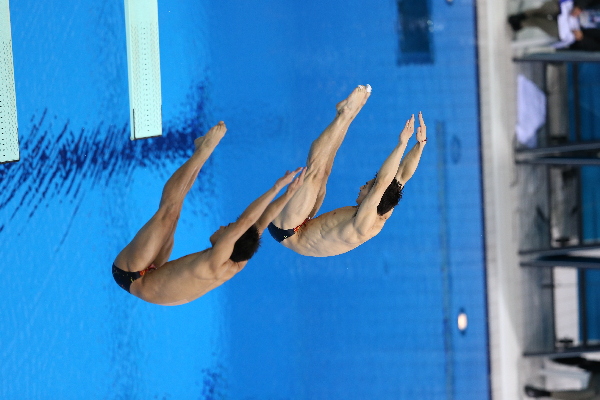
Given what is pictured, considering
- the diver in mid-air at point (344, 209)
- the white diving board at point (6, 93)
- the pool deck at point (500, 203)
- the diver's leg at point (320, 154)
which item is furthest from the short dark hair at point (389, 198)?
the white diving board at point (6, 93)

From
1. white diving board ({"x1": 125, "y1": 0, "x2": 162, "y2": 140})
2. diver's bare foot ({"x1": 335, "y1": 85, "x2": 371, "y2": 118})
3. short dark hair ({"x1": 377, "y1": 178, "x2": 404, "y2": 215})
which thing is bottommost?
short dark hair ({"x1": 377, "y1": 178, "x2": 404, "y2": 215})

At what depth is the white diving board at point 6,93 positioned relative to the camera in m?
4.48

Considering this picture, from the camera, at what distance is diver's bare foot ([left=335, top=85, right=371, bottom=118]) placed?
356 cm

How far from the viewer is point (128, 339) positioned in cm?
505

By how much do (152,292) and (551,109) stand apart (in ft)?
13.8

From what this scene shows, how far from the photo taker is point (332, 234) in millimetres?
3699

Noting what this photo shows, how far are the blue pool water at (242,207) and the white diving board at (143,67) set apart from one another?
0.08 meters

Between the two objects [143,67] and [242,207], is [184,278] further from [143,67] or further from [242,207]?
[143,67]

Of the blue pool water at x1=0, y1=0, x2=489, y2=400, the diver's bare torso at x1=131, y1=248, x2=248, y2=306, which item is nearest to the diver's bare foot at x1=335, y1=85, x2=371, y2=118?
the diver's bare torso at x1=131, y1=248, x2=248, y2=306

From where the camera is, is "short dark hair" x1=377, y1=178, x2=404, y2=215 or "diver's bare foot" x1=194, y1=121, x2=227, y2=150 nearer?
"diver's bare foot" x1=194, y1=121, x2=227, y2=150

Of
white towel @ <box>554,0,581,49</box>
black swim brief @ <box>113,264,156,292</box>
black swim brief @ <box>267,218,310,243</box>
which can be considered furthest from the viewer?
white towel @ <box>554,0,581,49</box>

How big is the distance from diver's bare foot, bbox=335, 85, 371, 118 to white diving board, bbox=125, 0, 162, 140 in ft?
6.83

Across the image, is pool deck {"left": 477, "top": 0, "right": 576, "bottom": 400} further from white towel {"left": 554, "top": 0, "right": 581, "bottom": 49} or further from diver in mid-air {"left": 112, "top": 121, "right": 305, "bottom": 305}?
diver in mid-air {"left": 112, "top": 121, "right": 305, "bottom": 305}

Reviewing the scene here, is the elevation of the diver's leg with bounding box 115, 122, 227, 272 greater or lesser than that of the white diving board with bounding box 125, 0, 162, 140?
lesser
